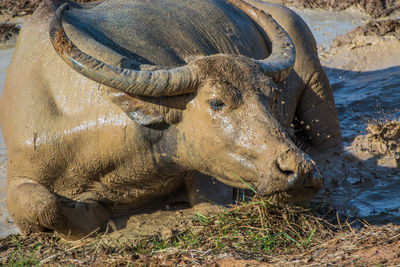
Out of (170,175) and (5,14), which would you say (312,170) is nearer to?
(170,175)

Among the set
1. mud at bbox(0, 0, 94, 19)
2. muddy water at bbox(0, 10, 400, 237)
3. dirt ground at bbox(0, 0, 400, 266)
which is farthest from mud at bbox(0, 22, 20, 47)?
dirt ground at bbox(0, 0, 400, 266)

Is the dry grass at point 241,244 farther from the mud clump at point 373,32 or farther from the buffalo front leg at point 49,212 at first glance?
the mud clump at point 373,32

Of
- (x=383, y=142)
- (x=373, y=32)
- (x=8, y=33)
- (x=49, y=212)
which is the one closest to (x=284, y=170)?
(x=49, y=212)

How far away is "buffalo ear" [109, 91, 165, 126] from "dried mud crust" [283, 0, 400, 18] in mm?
6401

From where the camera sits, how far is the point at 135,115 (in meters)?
3.67

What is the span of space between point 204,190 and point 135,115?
105 cm

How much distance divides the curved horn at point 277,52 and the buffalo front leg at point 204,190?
1.02 meters

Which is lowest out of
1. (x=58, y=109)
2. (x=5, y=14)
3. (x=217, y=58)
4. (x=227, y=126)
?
(x=5, y=14)

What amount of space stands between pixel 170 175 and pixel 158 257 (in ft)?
2.86

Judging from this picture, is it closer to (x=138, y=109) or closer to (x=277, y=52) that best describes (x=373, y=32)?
(x=277, y=52)

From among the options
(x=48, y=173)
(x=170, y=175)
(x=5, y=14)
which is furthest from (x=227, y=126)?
(x=5, y=14)

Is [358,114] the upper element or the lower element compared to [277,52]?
lower

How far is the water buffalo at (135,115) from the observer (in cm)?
346

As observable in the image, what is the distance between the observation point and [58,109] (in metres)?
4.05
